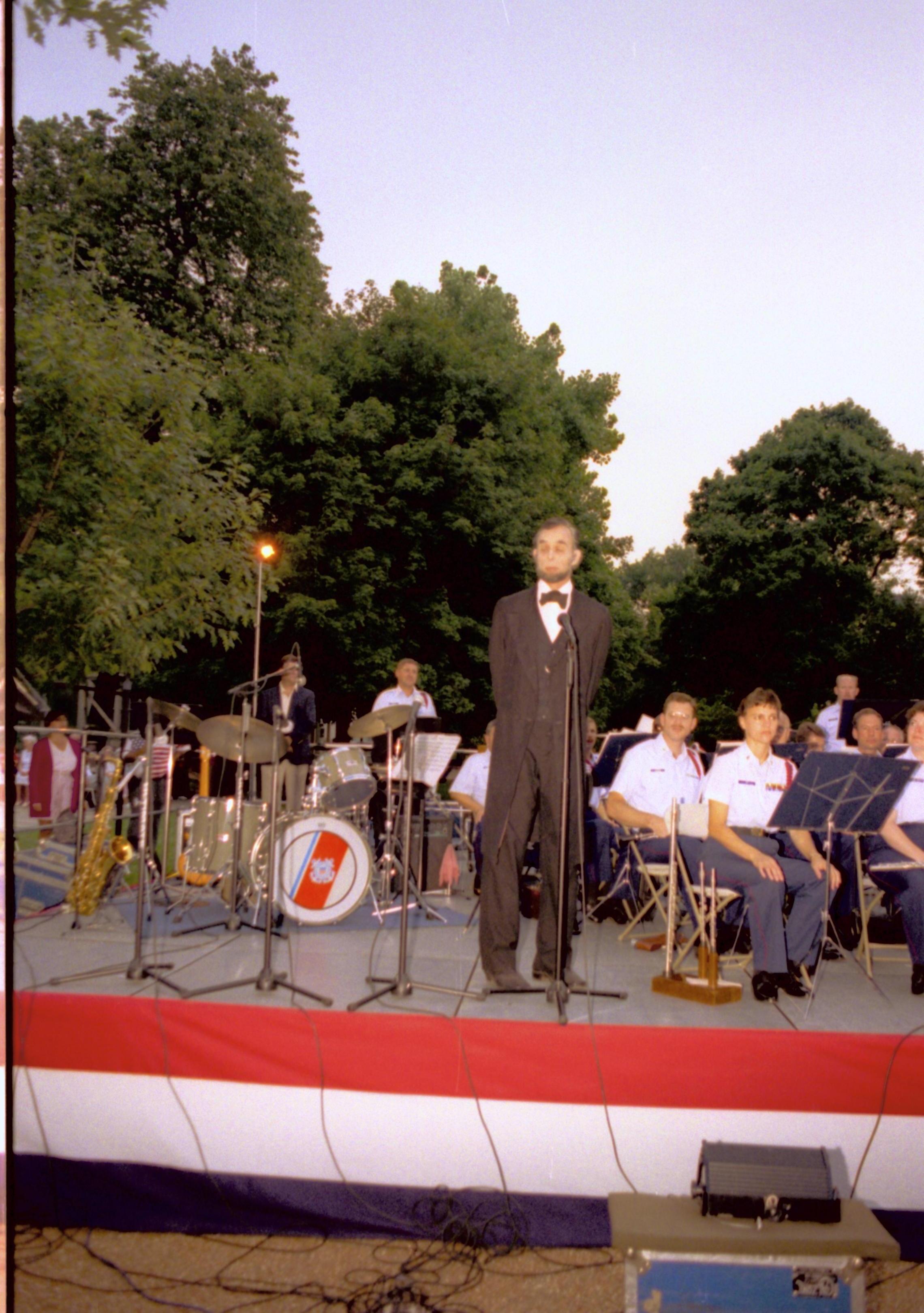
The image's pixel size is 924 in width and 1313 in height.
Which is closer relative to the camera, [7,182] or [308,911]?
[7,182]

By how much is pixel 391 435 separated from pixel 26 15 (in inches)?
522

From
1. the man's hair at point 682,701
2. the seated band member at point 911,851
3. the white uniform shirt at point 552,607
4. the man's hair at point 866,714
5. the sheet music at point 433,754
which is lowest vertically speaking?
the seated band member at point 911,851

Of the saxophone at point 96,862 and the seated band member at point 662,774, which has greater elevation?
the seated band member at point 662,774

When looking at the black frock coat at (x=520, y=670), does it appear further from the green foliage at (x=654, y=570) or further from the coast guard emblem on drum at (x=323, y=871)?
the green foliage at (x=654, y=570)

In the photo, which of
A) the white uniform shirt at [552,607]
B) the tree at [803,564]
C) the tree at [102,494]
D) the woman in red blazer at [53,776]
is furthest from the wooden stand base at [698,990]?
the tree at [803,564]

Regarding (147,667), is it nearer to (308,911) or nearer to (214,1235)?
(308,911)

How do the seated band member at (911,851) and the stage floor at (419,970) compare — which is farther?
Result: the seated band member at (911,851)

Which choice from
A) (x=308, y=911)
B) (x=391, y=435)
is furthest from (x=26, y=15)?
(x=391, y=435)

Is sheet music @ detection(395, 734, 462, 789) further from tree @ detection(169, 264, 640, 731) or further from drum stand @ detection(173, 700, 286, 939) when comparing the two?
tree @ detection(169, 264, 640, 731)

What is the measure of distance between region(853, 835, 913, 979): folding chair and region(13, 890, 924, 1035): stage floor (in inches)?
1.3

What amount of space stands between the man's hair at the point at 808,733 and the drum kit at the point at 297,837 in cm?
308

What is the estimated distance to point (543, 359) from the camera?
20.0 m

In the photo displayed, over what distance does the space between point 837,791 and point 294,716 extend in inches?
149

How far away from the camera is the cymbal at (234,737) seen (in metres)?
4.78
